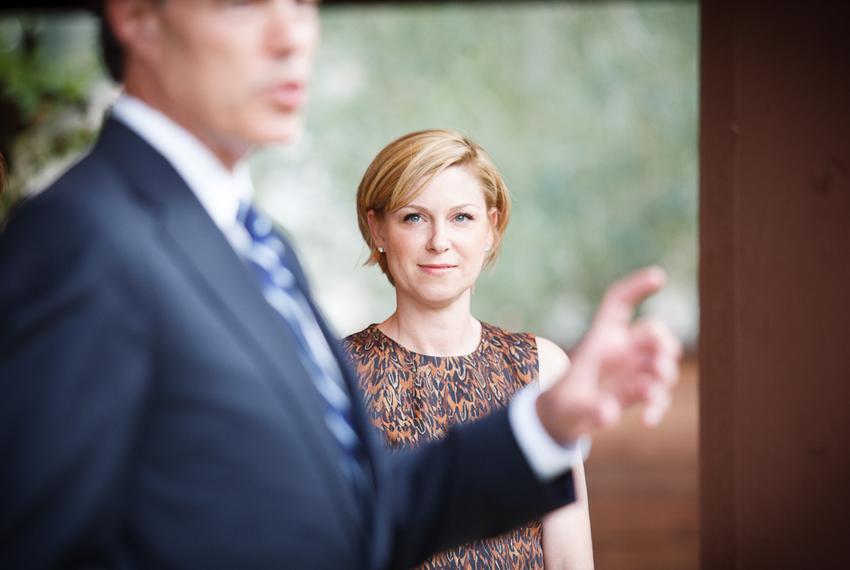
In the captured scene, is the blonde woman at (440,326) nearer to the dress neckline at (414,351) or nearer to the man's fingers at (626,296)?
the dress neckline at (414,351)

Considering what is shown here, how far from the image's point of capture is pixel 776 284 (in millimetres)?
2176

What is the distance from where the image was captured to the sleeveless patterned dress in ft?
6.77

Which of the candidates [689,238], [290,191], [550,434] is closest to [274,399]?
[550,434]

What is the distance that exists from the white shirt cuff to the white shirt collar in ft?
1.26

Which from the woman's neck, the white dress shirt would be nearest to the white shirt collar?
the white dress shirt

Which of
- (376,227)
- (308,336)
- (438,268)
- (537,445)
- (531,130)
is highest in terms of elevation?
(531,130)

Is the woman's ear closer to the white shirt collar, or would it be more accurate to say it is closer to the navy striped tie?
the navy striped tie

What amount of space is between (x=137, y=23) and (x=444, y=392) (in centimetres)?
126

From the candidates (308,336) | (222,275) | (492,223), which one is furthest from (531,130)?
(222,275)

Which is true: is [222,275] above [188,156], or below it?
below

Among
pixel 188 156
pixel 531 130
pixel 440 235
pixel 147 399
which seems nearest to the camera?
pixel 147 399

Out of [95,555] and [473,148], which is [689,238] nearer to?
[473,148]

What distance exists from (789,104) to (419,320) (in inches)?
37.3

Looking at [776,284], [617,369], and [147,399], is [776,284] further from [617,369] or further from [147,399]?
[147,399]
